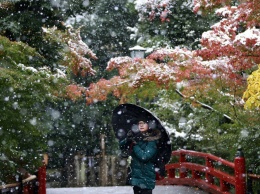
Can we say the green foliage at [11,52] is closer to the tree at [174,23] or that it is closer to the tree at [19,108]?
the tree at [19,108]

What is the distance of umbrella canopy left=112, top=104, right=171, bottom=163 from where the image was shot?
7863 millimetres

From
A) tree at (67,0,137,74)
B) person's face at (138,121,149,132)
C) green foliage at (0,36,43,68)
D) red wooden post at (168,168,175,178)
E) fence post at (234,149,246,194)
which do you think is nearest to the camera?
person's face at (138,121,149,132)

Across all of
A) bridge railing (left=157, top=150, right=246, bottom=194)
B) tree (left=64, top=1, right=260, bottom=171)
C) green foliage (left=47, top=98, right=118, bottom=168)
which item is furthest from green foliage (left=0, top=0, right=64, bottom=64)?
green foliage (left=47, top=98, right=118, bottom=168)

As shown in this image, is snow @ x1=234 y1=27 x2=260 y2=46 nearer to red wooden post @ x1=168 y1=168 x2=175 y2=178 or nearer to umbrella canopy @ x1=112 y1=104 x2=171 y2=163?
umbrella canopy @ x1=112 y1=104 x2=171 y2=163

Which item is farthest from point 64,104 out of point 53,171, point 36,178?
point 36,178

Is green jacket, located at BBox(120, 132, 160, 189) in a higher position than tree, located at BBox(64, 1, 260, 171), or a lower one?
lower

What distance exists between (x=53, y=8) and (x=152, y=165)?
17.9ft

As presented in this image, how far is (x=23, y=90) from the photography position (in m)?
7.99

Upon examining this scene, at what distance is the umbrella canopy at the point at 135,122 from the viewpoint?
310 inches

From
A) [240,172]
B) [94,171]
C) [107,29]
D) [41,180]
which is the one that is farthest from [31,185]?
[107,29]

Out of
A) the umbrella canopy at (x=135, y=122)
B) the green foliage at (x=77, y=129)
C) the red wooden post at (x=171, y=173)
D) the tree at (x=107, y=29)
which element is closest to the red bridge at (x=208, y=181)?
the red wooden post at (x=171, y=173)

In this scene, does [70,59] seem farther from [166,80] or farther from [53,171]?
[53,171]

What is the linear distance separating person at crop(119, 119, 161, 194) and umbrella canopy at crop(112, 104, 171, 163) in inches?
3.8

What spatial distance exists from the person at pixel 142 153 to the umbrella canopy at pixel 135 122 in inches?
3.8
